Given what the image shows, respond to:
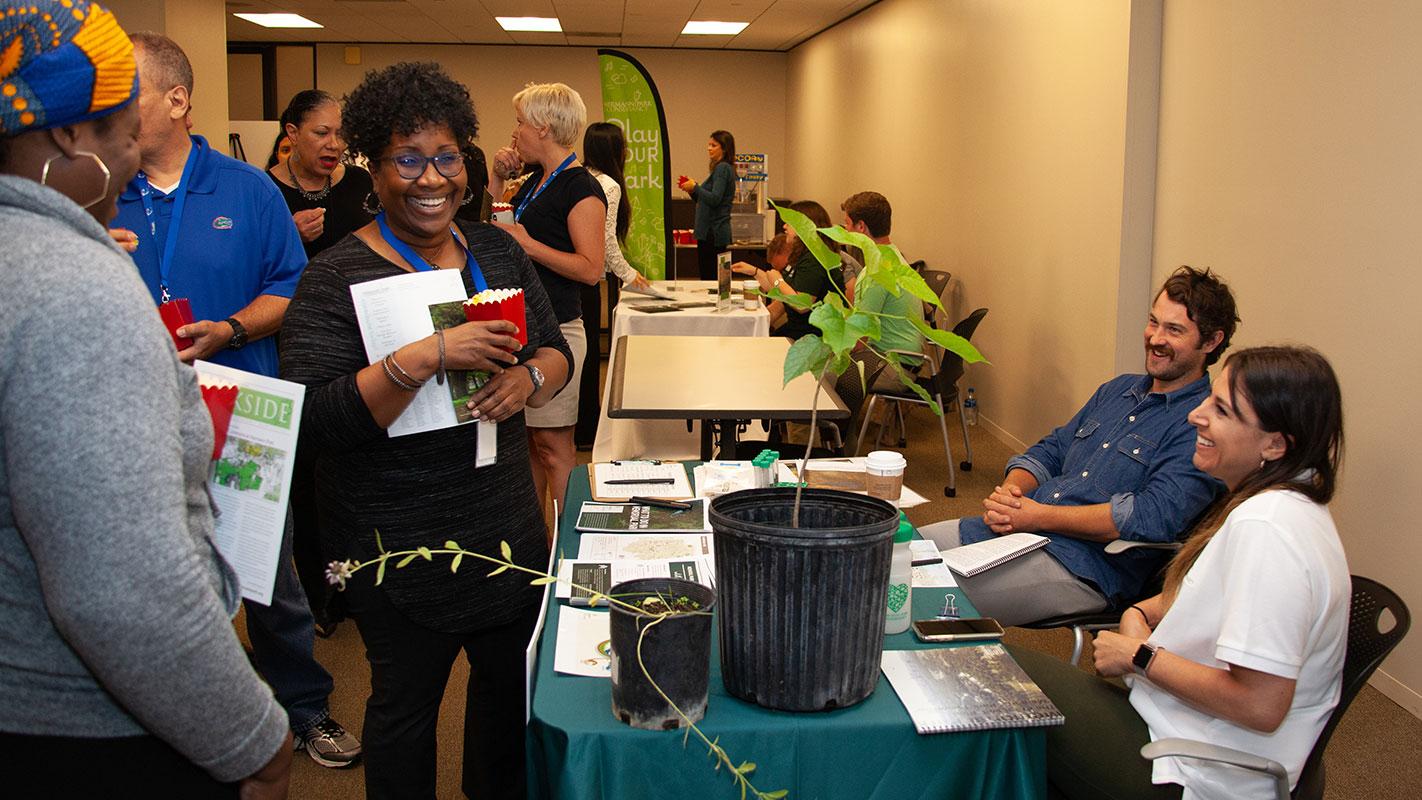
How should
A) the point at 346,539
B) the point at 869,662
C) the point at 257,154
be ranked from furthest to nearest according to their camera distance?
the point at 257,154 < the point at 346,539 < the point at 869,662

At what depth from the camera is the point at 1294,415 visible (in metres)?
1.65

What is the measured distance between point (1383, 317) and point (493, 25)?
9996 millimetres

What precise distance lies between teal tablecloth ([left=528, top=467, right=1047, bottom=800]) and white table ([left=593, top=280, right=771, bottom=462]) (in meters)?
2.07

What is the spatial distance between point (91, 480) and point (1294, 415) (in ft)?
5.22

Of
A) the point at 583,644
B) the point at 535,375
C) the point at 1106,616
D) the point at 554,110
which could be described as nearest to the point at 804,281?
the point at 554,110

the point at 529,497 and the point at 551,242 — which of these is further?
the point at 551,242

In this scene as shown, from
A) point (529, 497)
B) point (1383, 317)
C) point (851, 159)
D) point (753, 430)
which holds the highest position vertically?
point (851, 159)

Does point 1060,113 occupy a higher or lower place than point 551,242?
higher

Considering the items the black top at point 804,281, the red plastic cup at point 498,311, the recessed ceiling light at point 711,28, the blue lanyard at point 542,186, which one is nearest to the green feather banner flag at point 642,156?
the black top at point 804,281

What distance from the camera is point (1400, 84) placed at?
9.26ft

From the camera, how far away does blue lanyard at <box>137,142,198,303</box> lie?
217 cm

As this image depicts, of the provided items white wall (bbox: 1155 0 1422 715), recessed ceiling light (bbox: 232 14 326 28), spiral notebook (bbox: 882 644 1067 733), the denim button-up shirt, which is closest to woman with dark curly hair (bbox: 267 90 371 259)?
the denim button-up shirt

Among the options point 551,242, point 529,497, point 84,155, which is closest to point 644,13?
point 551,242

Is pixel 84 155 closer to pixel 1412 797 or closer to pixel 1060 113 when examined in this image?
pixel 1412 797
